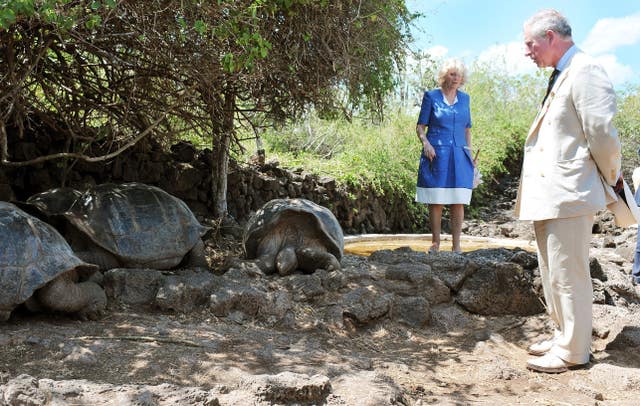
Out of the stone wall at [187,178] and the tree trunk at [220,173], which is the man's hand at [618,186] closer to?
the tree trunk at [220,173]

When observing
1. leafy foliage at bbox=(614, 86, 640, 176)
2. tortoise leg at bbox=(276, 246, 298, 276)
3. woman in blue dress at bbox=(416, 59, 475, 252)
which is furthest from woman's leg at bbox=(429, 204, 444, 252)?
leafy foliage at bbox=(614, 86, 640, 176)

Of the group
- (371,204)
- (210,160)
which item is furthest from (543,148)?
(371,204)

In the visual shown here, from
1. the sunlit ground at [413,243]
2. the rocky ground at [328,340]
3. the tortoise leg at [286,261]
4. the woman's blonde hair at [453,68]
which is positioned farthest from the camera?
the sunlit ground at [413,243]

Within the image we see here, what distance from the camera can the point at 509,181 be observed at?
17.1 meters

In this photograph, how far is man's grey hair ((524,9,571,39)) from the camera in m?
3.31

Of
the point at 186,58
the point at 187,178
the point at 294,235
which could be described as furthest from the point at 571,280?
the point at 187,178

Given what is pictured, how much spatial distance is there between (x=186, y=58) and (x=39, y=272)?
2019mm

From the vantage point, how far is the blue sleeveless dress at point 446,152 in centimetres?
557

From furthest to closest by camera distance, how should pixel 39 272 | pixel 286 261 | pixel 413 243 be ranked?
1. pixel 413 243
2. pixel 286 261
3. pixel 39 272

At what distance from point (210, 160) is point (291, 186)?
199 cm

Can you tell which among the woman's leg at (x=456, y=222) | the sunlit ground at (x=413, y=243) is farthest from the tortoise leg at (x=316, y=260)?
the sunlit ground at (x=413, y=243)

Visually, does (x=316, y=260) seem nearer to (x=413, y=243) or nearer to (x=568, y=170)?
(x=568, y=170)

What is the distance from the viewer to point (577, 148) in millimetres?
3289

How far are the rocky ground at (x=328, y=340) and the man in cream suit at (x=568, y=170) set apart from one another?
0.33 metres
